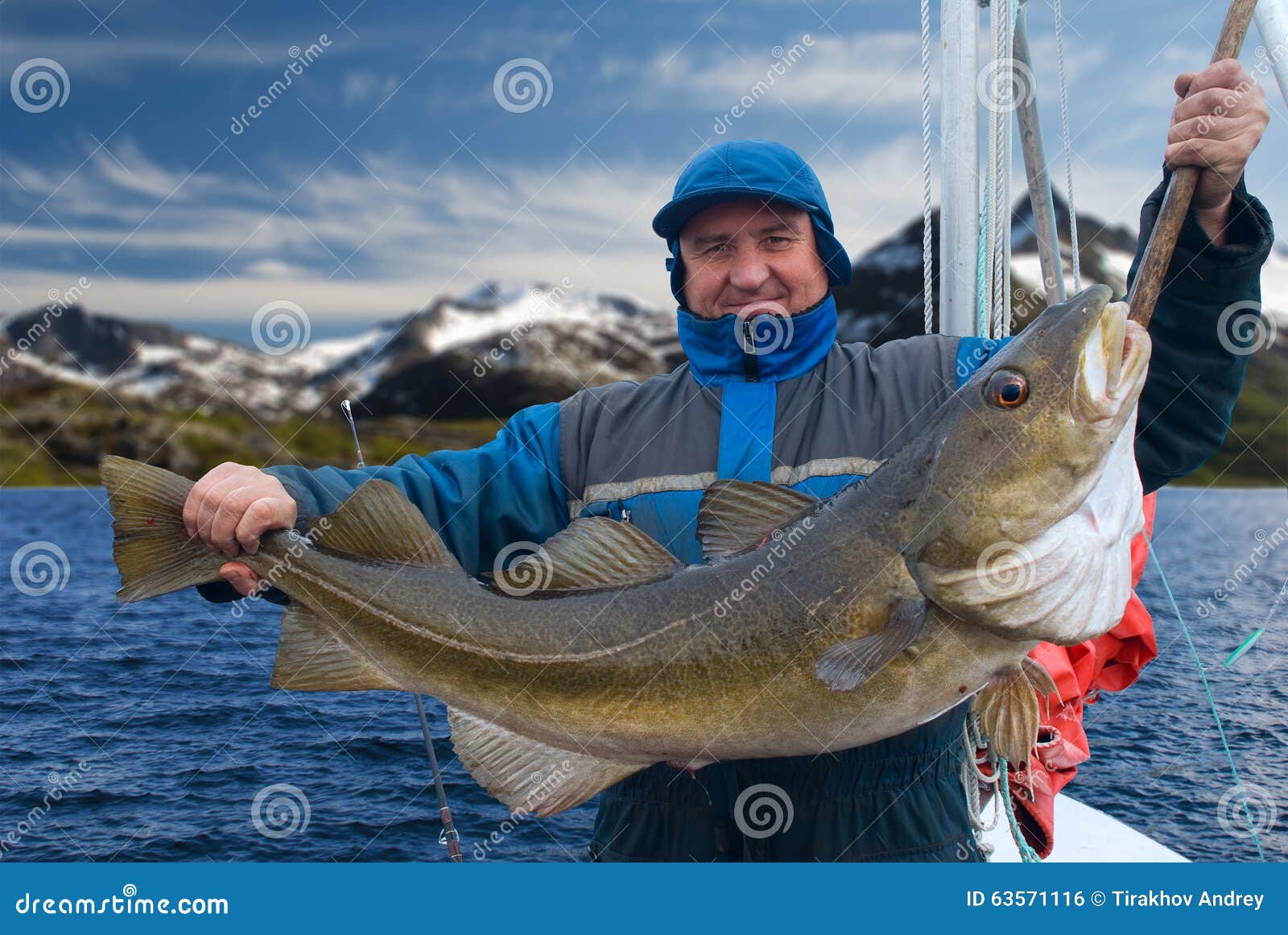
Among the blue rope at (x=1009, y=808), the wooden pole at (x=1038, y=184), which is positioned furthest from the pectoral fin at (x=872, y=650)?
the wooden pole at (x=1038, y=184)

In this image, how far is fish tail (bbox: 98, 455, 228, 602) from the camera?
11.9ft

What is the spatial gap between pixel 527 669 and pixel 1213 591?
34.8 m

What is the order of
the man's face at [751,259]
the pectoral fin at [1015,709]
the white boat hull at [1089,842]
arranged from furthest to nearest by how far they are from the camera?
1. the white boat hull at [1089,842]
2. the man's face at [751,259]
3. the pectoral fin at [1015,709]

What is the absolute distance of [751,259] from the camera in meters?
4.28

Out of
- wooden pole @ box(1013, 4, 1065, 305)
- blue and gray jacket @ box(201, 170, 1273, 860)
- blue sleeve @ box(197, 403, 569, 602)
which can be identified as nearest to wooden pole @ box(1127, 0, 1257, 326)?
blue and gray jacket @ box(201, 170, 1273, 860)

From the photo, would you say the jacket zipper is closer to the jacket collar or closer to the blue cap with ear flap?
the jacket collar

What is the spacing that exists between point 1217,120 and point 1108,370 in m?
0.91

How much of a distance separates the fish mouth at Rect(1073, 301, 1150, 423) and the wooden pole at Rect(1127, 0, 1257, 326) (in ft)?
0.39

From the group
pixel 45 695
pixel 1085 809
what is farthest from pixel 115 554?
pixel 45 695

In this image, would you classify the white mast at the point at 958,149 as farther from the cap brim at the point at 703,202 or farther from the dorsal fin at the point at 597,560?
the dorsal fin at the point at 597,560

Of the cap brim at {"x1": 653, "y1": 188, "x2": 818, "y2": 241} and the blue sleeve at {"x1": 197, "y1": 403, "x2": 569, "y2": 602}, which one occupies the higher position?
the cap brim at {"x1": 653, "y1": 188, "x2": 818, "y2": 241}

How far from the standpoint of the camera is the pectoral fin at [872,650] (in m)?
2.92

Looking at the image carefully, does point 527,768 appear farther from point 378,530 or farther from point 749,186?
point 749,186

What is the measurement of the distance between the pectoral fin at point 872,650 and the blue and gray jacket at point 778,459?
2.44 ft
